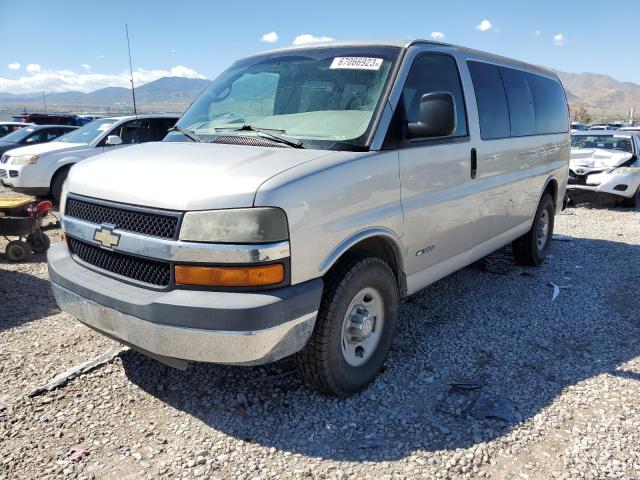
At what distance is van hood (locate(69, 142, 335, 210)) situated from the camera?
255cm

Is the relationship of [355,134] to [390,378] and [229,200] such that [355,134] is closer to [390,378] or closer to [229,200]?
[229,200]

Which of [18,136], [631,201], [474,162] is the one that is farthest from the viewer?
[18,136]

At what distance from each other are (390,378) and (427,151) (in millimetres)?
1596

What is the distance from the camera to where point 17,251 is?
6.46 metres

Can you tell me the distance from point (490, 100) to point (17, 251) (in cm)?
583

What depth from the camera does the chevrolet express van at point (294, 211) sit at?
99.7 inches

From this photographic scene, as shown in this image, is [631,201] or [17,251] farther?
[631,201]

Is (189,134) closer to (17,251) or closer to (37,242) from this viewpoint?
(17,251)

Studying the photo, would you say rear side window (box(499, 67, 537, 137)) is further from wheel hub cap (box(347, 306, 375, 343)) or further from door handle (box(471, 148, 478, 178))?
wheel hub cap (box(347, 306, 375, 343))

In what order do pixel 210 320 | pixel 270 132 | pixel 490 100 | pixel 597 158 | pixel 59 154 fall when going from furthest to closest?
pixel 597 158, pixel 59 154, pixel 490 100, pixel 270 132, pixel 210 320

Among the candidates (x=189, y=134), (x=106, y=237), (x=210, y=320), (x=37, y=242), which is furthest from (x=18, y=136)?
(x=210, y=320)

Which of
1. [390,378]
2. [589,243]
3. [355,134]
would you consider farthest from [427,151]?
[589,243]

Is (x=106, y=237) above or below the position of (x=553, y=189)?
above

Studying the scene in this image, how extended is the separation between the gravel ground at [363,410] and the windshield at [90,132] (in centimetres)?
661
